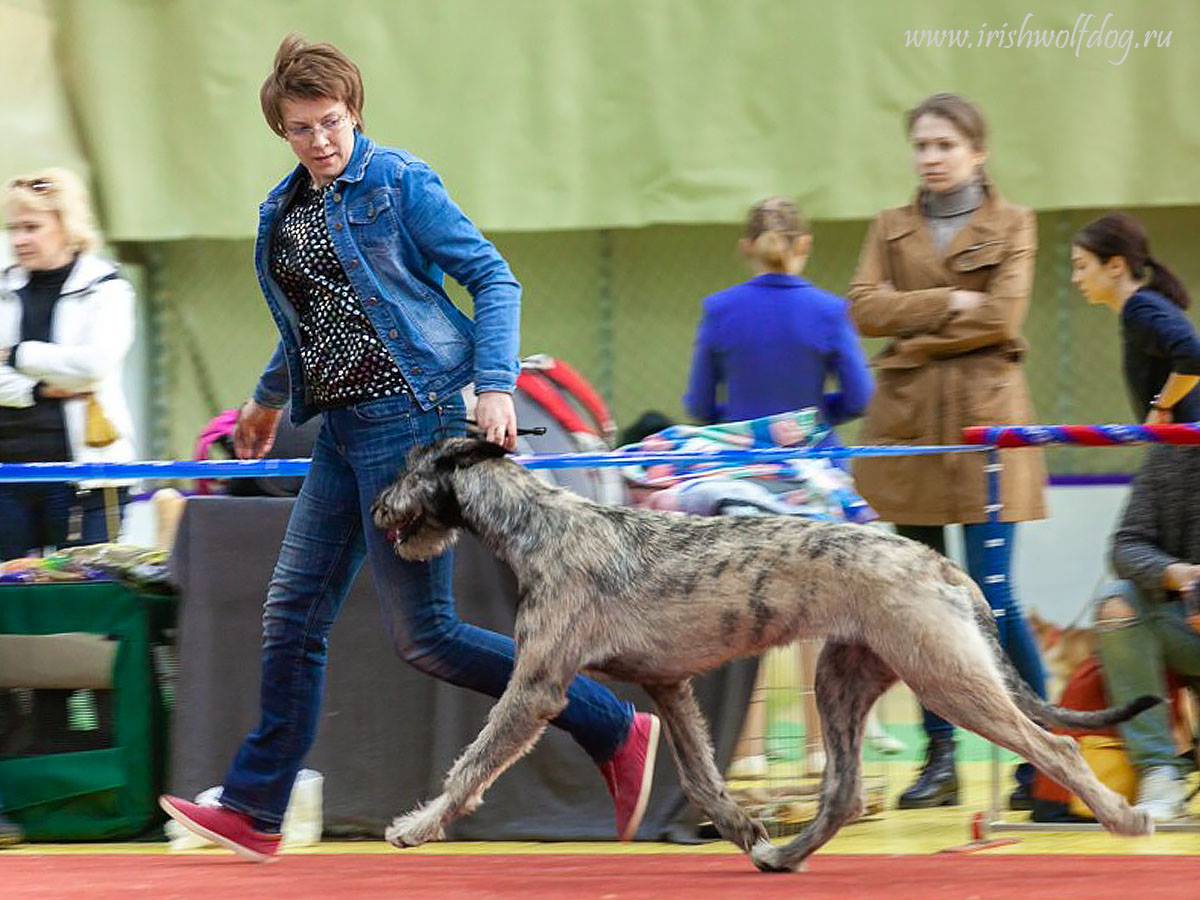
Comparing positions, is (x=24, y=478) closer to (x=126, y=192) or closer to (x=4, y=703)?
(x=4, y=703)

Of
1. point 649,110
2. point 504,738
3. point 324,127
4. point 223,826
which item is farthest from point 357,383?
point 649,110

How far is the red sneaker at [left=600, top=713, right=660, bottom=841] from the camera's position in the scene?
4.69m

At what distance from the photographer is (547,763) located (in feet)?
18.0

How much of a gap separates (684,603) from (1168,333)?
2040 mm

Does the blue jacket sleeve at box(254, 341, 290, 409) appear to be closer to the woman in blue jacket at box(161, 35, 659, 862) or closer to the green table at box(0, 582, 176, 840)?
the woman in blue jacket at box(161, 35, 659, 862)

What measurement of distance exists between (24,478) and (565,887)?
215 centimetres

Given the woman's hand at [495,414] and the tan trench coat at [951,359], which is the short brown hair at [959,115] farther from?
the woman's hand at [495,414]

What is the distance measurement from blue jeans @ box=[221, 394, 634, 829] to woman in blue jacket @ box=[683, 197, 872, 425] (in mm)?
1711

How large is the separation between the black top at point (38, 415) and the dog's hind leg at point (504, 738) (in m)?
2.42

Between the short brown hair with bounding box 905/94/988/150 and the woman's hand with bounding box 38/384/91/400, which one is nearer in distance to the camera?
the short brown hair with bounding box 905/94/988/150

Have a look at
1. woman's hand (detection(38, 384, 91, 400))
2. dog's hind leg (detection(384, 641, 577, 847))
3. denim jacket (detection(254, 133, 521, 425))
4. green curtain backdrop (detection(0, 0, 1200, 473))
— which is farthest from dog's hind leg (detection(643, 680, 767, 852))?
green curtain backdrop (detection(0, 0, 1200, 473))

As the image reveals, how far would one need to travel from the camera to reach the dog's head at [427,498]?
430cm

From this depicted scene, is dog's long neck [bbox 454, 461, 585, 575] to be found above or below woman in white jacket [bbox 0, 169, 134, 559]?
below

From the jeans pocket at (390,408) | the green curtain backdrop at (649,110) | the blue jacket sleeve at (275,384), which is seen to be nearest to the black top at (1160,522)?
the jeans pocket at (390,408)
